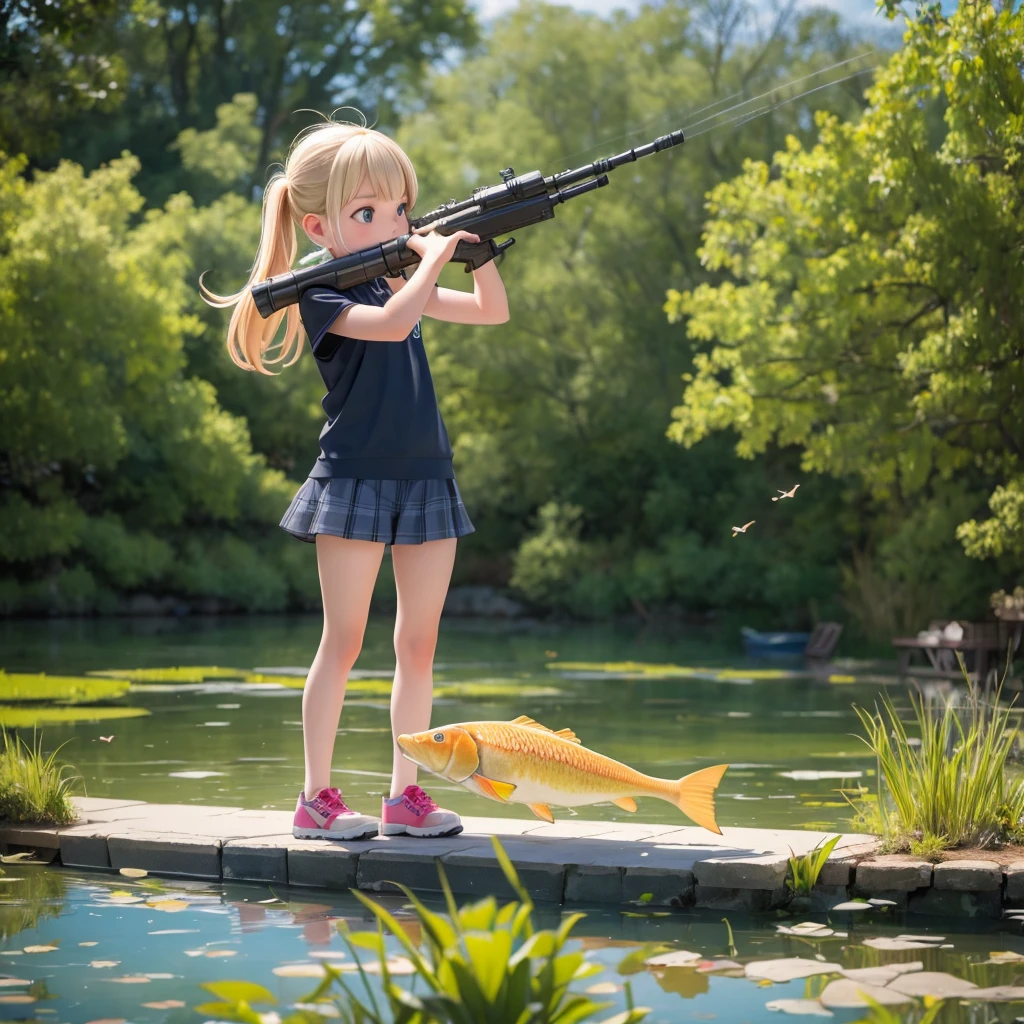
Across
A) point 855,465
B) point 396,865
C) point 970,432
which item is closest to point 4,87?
point 855,465

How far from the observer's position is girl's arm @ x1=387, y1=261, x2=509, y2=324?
5984 mm

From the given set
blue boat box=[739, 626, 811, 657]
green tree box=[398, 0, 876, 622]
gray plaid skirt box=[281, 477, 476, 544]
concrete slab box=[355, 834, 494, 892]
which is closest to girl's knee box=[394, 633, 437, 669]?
gray plaid skirt box=[281, 477, 476, 544]

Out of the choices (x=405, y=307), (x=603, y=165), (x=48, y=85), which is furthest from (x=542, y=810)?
(x=48, y=85)

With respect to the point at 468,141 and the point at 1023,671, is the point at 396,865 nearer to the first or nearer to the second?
the point at 1023,671

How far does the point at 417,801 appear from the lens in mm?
5816

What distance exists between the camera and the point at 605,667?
19.5 meters

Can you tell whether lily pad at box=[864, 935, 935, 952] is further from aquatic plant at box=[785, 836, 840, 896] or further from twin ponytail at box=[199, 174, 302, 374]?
twin ponytail at box=[199, 174, 302, 374]

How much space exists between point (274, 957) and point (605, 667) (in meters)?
15.3

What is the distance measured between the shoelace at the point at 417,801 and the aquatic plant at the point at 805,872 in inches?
54.8

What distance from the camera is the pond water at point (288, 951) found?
3854 mm

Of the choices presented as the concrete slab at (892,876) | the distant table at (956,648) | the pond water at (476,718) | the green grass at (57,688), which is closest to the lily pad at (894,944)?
the concrete slab at (892,876)

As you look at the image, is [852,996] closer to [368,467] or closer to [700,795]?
[700,795]

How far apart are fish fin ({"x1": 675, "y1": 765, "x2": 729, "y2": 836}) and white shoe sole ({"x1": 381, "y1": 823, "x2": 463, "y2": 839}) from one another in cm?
102

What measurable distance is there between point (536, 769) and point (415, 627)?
92cm
